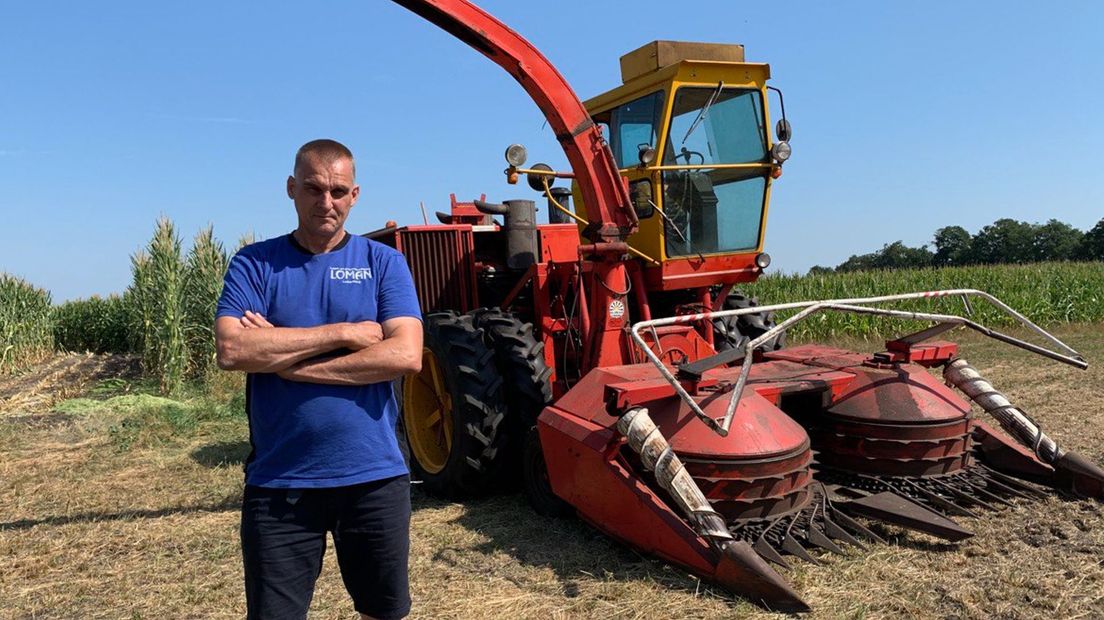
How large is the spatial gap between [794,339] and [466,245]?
9.74 meters

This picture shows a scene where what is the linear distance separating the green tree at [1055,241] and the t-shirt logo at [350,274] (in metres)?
58.0

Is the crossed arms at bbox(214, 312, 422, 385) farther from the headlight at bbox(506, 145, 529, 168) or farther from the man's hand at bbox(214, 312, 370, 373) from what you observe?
the headlight at bbox(506, 145, 529, 168)

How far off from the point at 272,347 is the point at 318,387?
169 mm

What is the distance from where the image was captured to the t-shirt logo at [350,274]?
2285mm

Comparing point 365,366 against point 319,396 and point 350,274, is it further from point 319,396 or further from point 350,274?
point 350,274

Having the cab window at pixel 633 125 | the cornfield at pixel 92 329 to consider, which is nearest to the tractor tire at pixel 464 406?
the cab window at pixel 633 125

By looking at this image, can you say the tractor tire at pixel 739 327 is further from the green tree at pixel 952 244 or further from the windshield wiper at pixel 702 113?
the green tree at pixel 952 244

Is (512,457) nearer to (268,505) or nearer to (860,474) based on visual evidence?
(860,474)

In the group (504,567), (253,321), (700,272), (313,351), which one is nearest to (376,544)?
(313,351)

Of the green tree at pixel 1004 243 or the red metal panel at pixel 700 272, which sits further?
the green tree at pixel 1004 243

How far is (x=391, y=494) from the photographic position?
7.24 feet

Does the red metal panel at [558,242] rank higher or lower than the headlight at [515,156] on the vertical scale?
lower

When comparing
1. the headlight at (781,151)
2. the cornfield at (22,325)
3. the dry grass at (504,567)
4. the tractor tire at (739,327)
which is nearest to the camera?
the dry grass at (504,567)

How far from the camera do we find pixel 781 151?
538cm
